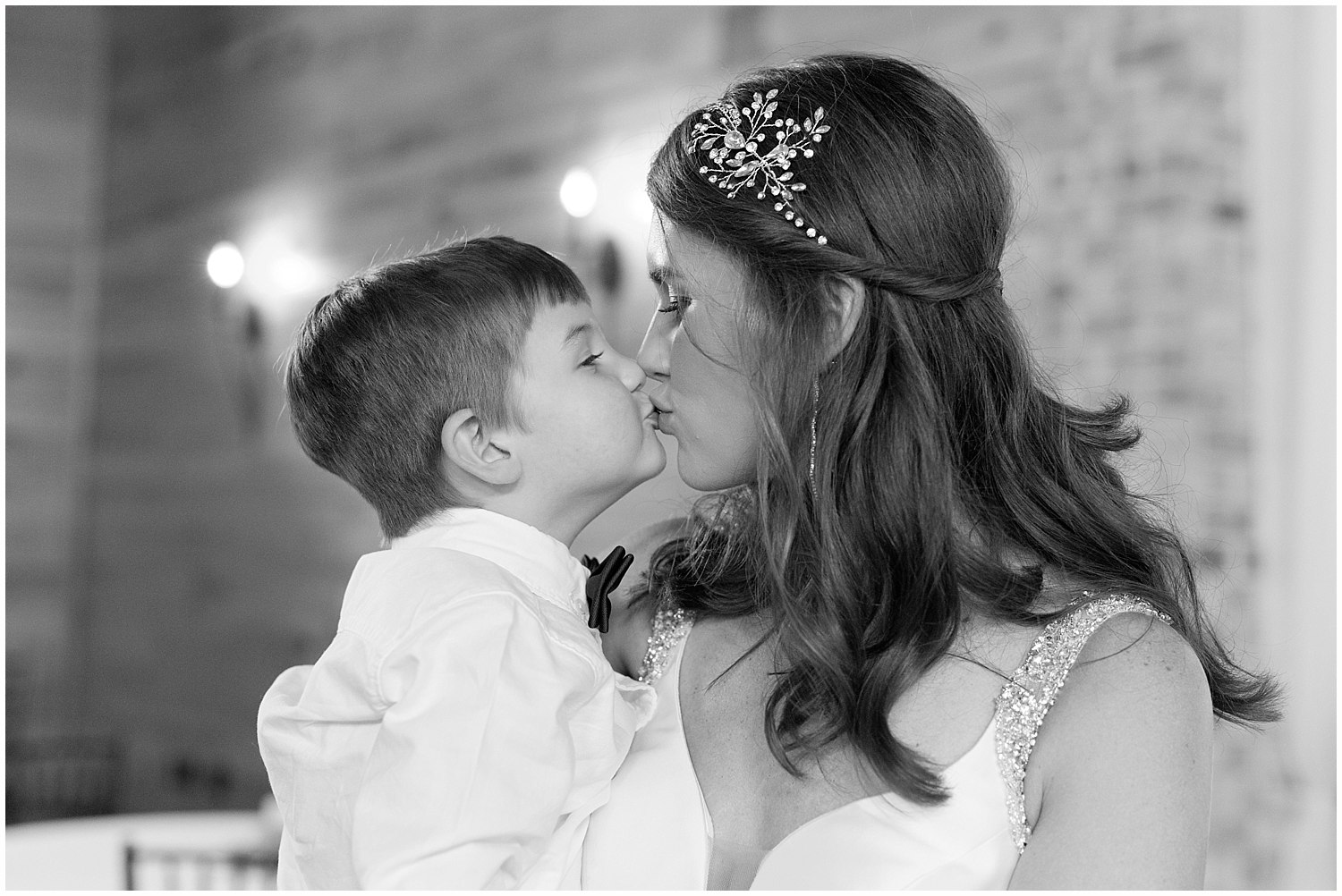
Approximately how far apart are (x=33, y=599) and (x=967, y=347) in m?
5.72

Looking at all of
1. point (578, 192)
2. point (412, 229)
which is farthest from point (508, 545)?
point (412, 229)

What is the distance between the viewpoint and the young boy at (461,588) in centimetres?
120

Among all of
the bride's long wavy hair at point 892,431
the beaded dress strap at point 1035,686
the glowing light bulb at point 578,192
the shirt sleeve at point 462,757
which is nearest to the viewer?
the shirt sleeve at point 462,757

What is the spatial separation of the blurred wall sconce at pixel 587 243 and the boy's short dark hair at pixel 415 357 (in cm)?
228

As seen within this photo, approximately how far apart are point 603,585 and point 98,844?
2051 millimetres

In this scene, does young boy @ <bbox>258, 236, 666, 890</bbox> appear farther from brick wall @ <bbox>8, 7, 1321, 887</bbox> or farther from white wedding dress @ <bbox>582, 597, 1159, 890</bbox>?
brick wall @ <bbox>8, 7, 1321, 887</bbox>

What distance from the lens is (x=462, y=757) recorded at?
1189 millimetres

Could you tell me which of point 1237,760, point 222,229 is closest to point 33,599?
point 222,229

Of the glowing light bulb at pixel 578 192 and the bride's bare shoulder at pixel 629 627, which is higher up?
the glowing light bulb at pixel 578 192

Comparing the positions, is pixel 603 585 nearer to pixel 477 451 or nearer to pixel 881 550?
pixel 477 451

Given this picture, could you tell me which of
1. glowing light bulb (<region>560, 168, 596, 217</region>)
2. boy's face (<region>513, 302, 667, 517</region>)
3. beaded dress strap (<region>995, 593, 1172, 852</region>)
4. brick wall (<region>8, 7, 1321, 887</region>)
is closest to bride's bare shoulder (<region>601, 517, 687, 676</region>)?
boy's face (<region>513, 302, 667, 517</region>)

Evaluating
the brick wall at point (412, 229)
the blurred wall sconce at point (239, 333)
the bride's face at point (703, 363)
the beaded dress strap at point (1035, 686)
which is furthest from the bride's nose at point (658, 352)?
the blurred wall sconce at point (239, 333)

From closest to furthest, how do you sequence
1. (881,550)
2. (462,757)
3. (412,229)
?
(462,757)
(881,550)
(412,229)

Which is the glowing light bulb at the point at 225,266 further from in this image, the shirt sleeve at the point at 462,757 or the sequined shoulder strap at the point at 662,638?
the shirt sleeve at the point at 462,757
